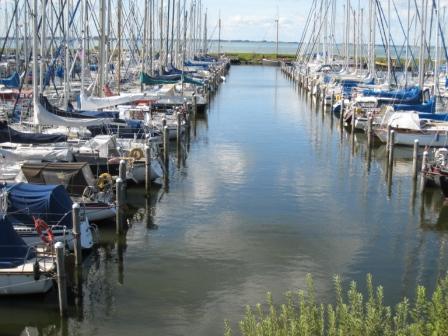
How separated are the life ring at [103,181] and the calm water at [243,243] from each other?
2000 millimetres

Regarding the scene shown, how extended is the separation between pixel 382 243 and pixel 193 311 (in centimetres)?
909

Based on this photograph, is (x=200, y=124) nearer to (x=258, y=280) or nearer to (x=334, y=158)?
(x=334, y=158)

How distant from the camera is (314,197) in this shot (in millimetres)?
31734

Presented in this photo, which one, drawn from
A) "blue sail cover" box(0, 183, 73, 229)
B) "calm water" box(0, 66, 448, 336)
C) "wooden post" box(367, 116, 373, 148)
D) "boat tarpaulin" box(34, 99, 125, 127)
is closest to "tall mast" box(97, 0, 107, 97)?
"calm water" box(0, 66, 448, 336)

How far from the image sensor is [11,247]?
62.7 feet

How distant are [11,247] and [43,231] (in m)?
1.61

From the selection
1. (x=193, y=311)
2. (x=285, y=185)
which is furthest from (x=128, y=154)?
(x=193, y=311)

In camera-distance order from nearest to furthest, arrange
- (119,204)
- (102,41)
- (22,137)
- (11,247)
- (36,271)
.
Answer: (36,271), (11,247), (119,204), (22,137), (102,41)

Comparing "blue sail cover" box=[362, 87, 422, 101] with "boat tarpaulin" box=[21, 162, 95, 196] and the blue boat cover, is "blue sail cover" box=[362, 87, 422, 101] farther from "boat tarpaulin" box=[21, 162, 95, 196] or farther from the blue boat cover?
"boat tarpaulin" box=[21, 162, 95, 196]

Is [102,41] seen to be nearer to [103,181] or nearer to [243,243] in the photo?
[103,181]

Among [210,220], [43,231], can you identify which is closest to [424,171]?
[210,220]

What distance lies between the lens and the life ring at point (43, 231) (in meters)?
20.0

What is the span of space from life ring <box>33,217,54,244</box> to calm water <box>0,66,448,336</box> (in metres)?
1.64

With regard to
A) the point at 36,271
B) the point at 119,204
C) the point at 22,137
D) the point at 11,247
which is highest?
the point at 22,137
